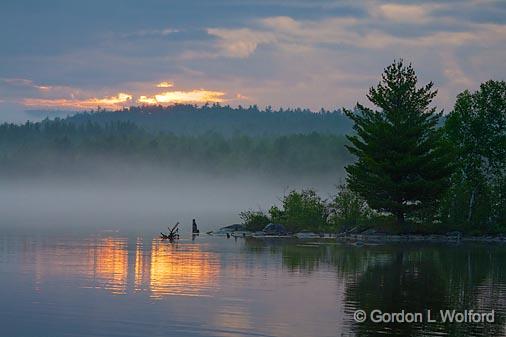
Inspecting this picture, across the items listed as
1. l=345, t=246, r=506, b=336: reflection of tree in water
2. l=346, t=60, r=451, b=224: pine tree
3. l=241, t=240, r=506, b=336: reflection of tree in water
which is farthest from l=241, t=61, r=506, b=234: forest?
l=345, t=246, r=506, b=336: reflection of tree in water

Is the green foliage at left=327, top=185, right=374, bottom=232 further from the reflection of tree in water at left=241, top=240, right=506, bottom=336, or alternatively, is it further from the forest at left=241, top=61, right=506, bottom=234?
the reflection of tree in water at left=241, top=240, right=506, bottom=336

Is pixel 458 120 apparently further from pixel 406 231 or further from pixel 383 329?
pixel 383 329

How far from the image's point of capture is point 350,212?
77.5 m

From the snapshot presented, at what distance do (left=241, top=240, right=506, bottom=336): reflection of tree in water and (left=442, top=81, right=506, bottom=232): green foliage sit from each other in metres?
11.0

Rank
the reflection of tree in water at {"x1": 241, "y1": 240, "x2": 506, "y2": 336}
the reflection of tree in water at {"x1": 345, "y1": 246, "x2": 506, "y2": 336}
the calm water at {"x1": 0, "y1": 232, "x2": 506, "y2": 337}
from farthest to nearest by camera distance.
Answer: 1. the reflection of tree in water at {"x1": 241, "y1": 240, "x2": 506, "y2": 336}
2. the reflection of tree in water at {"x1": 345, "y1": 246, "x2": 506, "y2": 336}
3. the calm water at {"x1": 0, "y1": 232, "x2": 506, "y2": 337}

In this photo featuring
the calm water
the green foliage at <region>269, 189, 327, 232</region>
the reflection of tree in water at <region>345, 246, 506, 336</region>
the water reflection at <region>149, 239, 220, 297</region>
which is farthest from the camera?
the green foliage at <region>269, 189, 327, 232</region>

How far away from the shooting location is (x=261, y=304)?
33.3 meters

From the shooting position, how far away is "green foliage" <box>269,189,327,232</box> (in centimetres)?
7969

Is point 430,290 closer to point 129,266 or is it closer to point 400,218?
point 129,266

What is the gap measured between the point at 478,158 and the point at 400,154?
992cm

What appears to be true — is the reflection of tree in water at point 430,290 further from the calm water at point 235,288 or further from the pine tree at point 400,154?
the pine tree at point 400,154

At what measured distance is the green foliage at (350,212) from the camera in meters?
76.8

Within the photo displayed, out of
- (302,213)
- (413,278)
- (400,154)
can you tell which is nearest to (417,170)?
(400,154)

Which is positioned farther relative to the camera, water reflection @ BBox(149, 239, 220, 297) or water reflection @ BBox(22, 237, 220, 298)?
water reflection @ BBox(22, 237, 220, 298)
